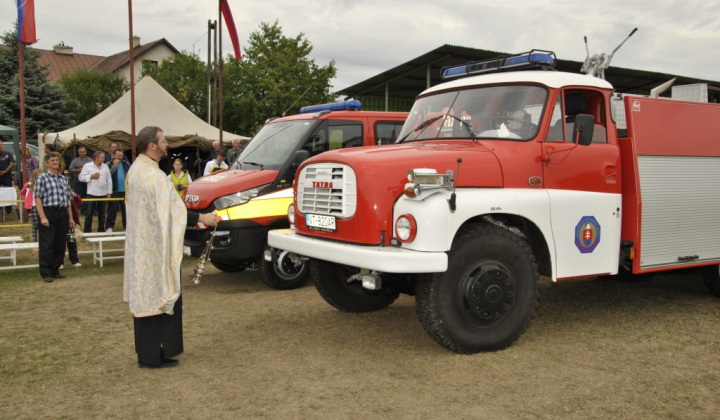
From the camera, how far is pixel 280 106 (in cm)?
4369

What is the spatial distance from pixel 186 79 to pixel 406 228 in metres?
43.9

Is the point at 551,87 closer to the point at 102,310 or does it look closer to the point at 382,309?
the point at 382,309

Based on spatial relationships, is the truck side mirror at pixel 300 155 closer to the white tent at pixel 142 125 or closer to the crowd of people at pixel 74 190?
the crowd of people at pixel 74 190

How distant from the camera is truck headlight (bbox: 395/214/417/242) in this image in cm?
489

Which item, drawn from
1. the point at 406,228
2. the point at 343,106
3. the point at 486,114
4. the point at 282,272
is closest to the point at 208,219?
the point at 406,228

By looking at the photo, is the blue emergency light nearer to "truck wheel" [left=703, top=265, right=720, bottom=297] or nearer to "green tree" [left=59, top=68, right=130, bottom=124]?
"truck wheel" [left=703, top=265, right=720, bottom=297]

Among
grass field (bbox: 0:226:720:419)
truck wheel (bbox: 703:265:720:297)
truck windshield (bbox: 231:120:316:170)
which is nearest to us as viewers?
grass field (bbox: 0:226:720:419)

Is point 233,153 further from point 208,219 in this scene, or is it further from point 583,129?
point 583,129

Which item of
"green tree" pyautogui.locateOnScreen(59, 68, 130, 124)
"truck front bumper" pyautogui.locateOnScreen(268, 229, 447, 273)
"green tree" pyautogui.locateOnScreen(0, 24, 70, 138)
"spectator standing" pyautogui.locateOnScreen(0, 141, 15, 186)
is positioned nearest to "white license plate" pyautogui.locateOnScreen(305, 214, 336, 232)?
"truck front bumper" pyautogui.locateOnScreen(268, 229, 447, 273)

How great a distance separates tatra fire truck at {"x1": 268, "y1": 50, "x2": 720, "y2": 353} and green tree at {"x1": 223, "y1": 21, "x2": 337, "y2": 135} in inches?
1425

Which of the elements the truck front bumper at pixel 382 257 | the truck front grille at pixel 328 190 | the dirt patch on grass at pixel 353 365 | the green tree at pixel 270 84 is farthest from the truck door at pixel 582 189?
the green tree at pixel 270 84

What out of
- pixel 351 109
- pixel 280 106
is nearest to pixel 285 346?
pixel 351 109

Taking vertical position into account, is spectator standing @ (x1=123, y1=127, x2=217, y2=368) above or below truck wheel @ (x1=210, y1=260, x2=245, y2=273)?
above

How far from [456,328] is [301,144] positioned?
431cm
